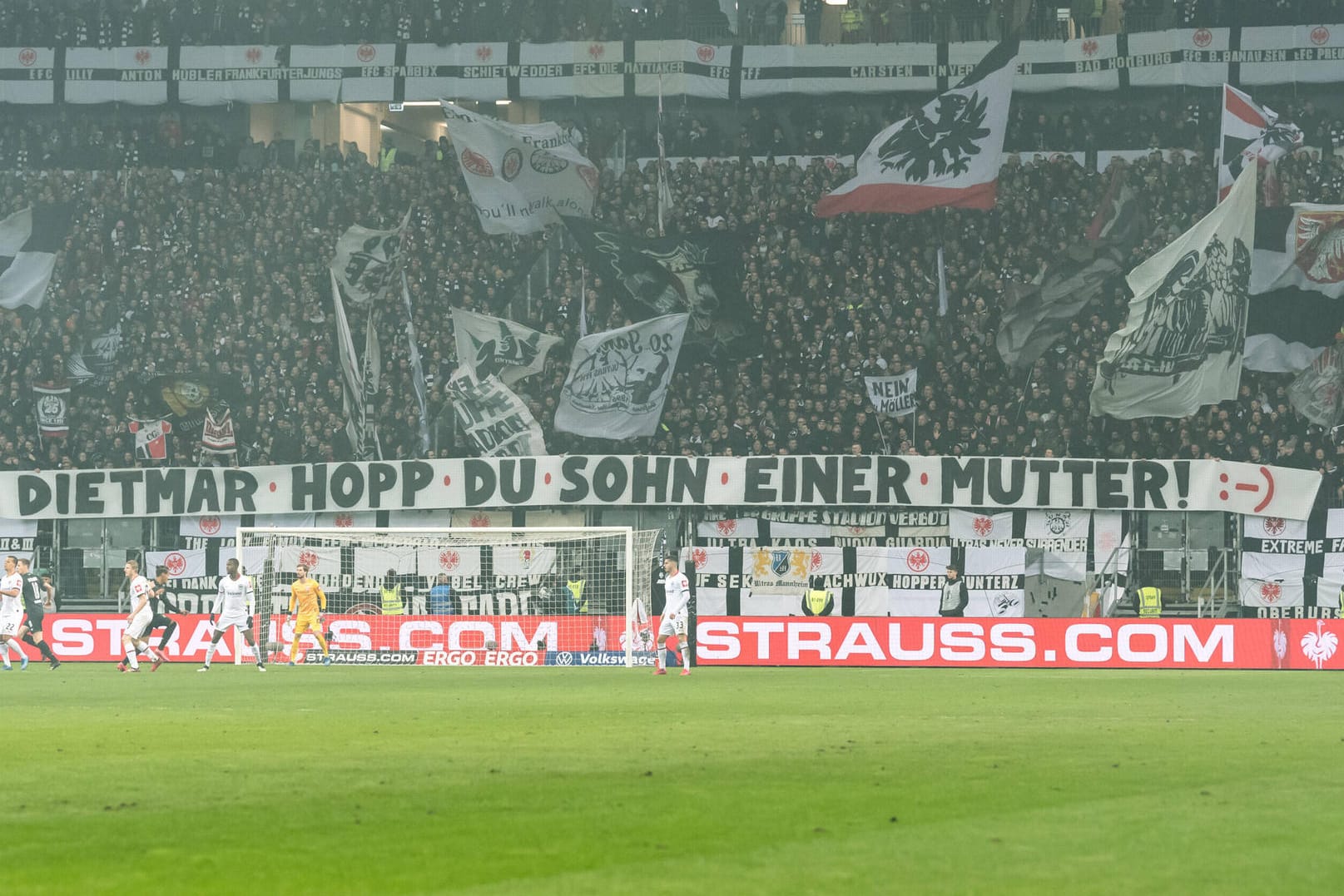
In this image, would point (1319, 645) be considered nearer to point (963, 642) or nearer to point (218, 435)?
point (963, 642)

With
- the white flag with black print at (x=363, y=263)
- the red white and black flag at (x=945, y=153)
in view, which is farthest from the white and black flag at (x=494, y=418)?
the red white and black flag at (x=945, y=153)

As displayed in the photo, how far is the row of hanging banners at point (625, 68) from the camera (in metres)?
43.8

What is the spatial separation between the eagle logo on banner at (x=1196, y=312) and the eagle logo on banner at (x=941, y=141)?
20.0 feet

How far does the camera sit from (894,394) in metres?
36.9

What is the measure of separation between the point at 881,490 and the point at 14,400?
21.6 m

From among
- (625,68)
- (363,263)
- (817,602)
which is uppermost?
(625,68)

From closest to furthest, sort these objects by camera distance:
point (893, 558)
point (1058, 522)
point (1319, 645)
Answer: point (1319, 645) → point (1058, 522) → point (893, 558)

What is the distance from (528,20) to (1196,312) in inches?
917

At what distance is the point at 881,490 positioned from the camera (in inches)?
1367

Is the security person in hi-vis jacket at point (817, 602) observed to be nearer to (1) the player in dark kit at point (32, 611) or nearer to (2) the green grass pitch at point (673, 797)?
(2) the green grass pitch at point (673, 797)

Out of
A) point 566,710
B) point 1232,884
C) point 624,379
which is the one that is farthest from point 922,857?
point 624,379

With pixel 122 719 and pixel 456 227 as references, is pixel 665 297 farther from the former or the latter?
pixel 122 719

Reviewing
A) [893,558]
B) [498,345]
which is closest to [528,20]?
[498,345]

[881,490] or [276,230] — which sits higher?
[276,230]
